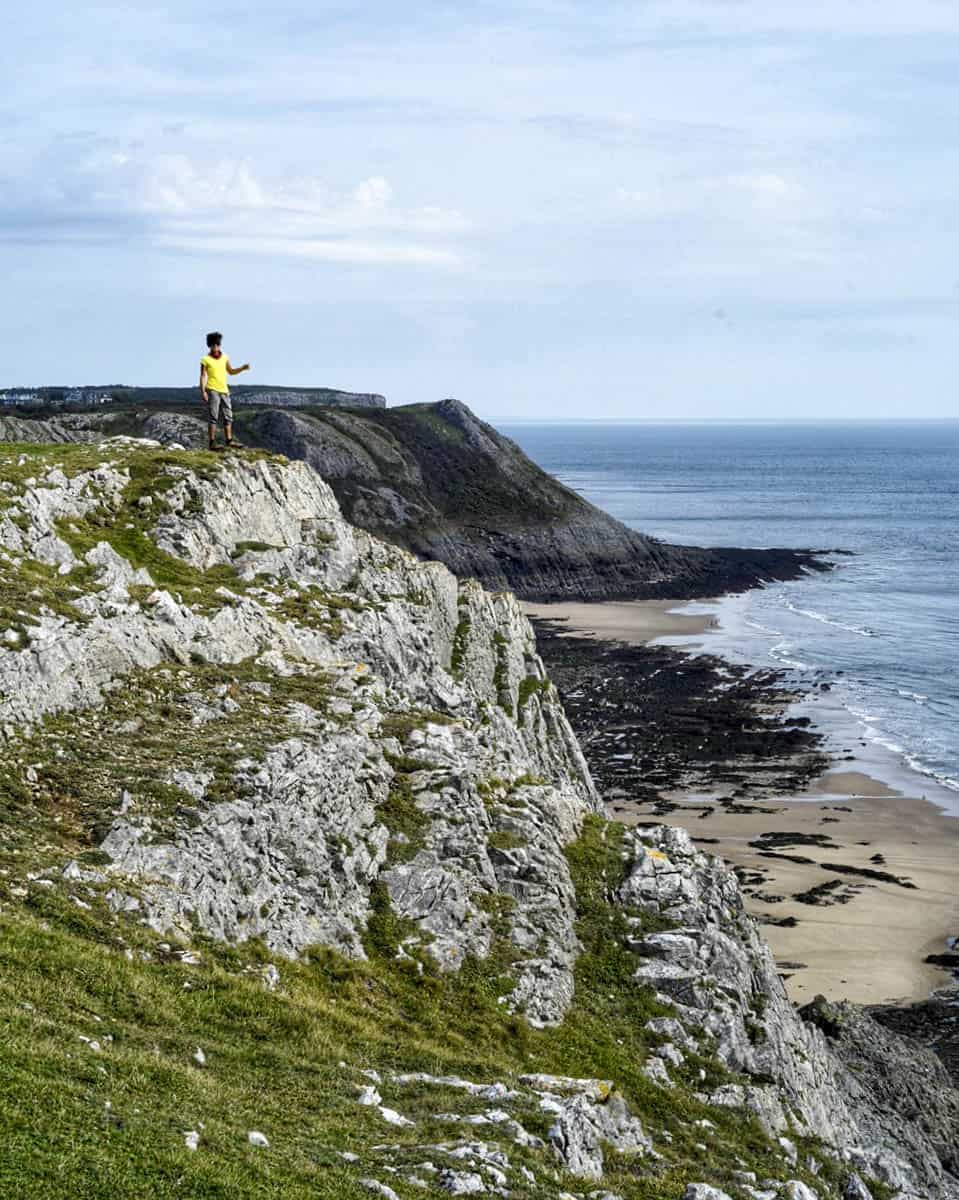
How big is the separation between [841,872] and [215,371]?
105 feet

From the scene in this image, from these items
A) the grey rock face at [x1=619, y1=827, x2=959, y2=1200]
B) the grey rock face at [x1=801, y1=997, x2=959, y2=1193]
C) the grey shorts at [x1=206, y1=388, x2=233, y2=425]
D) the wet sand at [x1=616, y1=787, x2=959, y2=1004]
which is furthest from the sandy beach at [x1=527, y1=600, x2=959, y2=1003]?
the grey shorts at [x1=206, y1=388, x2=233, y2=425]

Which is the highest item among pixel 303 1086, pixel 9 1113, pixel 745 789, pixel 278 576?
pixel 278 576

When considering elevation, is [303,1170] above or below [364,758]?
below

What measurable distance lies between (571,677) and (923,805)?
28.8 metres

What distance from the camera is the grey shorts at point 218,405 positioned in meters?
33.4

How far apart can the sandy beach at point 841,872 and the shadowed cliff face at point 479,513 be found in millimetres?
57797

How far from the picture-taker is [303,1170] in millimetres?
12750

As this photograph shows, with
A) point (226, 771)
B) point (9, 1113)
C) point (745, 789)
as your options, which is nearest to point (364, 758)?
point (226, 771)

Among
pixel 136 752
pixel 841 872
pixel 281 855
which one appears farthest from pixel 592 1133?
pixel 841 872

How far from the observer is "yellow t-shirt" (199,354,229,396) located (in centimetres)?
3209

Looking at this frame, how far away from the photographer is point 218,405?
34.0m

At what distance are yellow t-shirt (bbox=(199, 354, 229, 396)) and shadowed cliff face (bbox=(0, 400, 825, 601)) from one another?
265ft

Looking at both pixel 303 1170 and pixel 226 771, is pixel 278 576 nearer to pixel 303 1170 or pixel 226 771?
pixel 226 771

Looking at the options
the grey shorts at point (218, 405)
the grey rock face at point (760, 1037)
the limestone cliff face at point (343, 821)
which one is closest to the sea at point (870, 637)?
the grey rock face at point (760, 1037)
